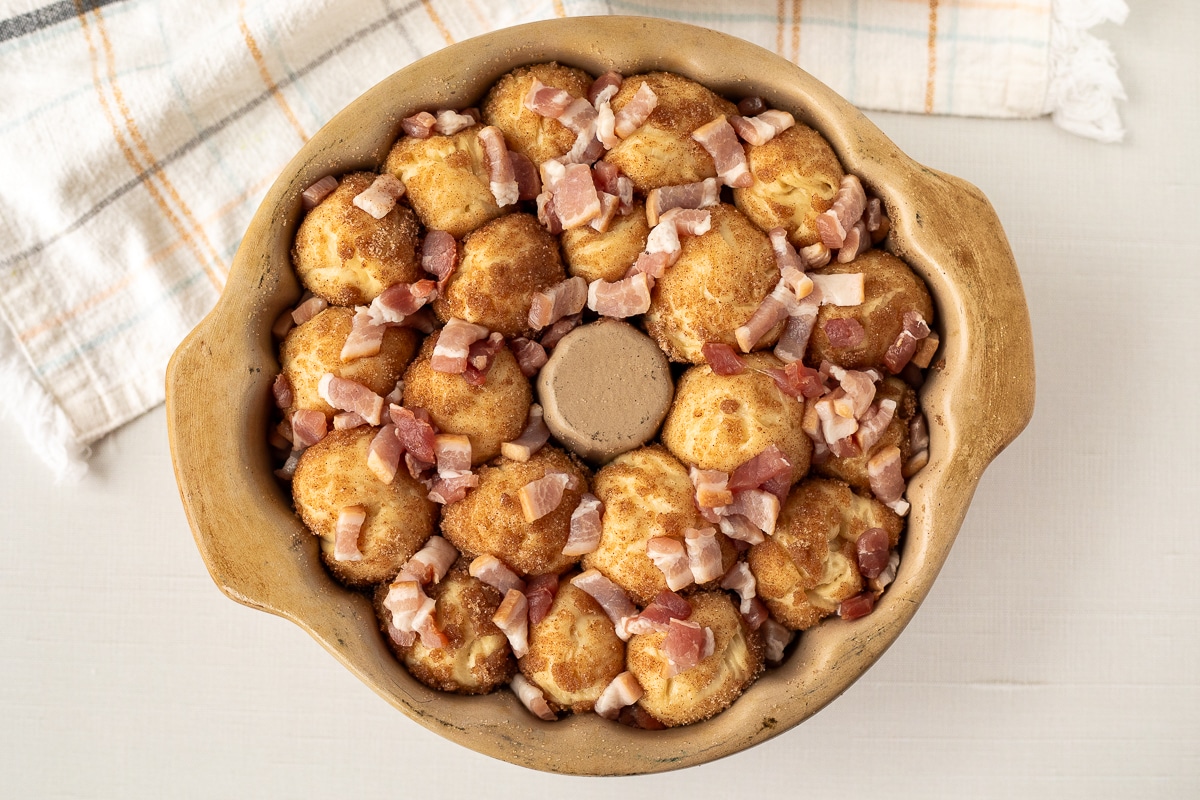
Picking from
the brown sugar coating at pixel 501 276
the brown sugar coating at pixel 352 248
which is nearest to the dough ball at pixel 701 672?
the brown sugar coating at pixel 501 276

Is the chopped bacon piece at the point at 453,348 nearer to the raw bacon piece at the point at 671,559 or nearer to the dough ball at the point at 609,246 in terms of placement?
the dough ball at the point at 609,246

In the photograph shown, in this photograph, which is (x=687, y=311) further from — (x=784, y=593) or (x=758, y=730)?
(x=758, y=730)

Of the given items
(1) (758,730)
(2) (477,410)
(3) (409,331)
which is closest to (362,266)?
(3) (409,331)

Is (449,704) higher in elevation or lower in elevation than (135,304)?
lower

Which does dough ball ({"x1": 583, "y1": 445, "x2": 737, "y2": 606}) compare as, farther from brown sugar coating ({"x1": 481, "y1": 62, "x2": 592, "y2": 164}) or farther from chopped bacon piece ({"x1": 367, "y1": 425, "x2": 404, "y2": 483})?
brown sugar coating ({"x1": 481, "y1": 62, "x2": 592, "y2": 164})

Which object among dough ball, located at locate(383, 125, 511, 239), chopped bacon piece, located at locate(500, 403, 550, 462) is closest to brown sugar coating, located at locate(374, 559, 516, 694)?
chopped bacon piece, located at locate(500, 403, 550, 462)
